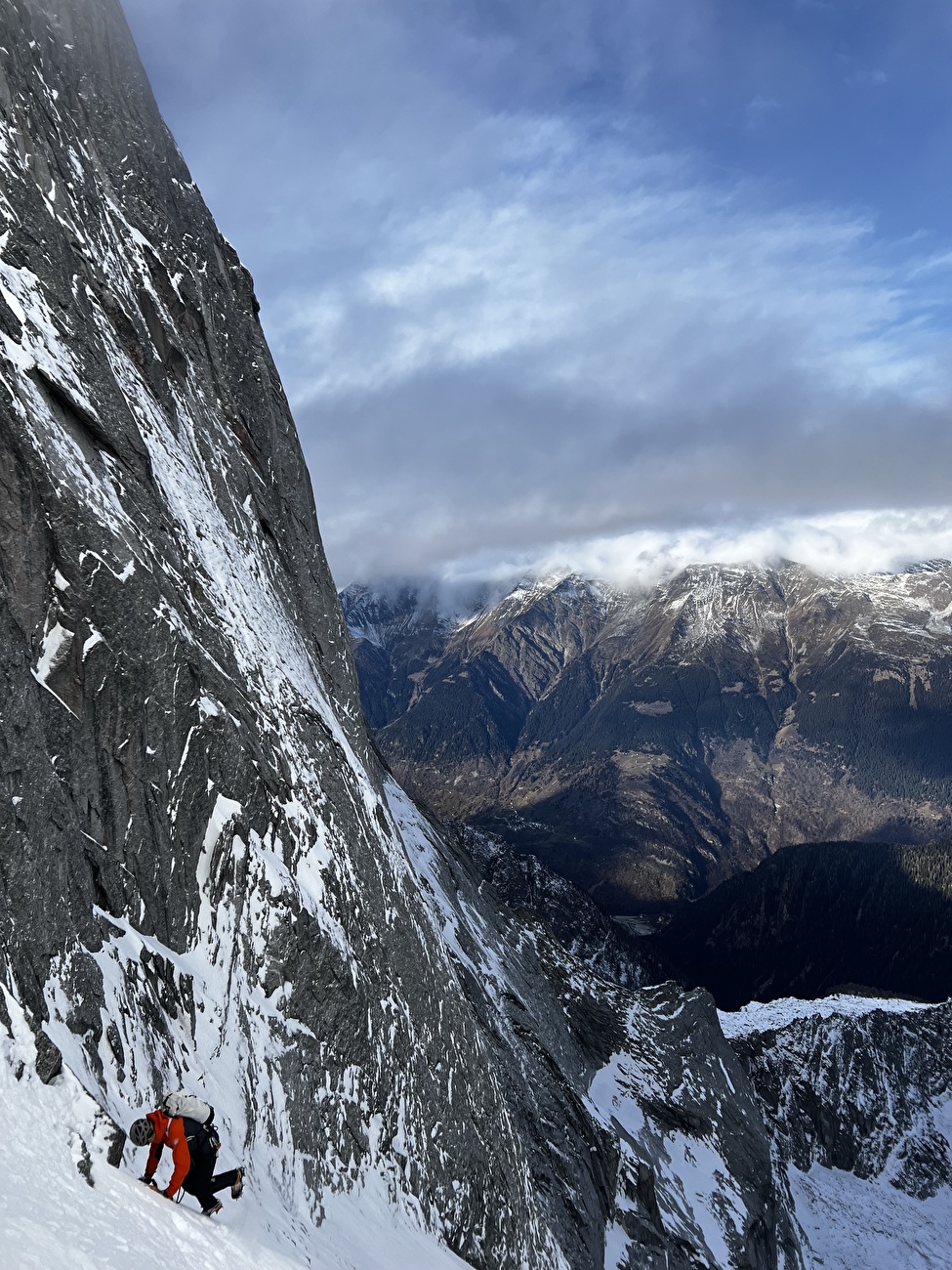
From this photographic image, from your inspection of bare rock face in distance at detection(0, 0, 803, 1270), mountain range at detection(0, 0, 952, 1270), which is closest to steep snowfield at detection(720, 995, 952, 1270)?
mountain range at detection(0, 0, 952, 1270)

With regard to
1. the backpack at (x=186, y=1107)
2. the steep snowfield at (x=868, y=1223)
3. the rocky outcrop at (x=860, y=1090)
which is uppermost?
the backpack at (x=186, y=1107)

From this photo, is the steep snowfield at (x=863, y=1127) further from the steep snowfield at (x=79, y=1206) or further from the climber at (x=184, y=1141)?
the climber at (x=184, y=1141)

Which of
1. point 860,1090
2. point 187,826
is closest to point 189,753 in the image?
point 187,826

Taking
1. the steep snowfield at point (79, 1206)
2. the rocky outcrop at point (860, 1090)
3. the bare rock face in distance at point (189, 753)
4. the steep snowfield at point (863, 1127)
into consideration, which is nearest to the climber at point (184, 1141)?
the steep snowfield at point (79, 1206)

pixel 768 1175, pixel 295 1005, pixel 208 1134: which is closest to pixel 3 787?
pixel 208 1134

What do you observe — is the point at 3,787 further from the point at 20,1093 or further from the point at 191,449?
the point at 191,449

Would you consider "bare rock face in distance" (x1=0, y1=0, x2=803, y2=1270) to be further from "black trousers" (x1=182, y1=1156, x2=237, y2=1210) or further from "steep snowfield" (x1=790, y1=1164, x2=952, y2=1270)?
"steep snowfield" (x1=790, y1=1164, x2=952, y2=1270)

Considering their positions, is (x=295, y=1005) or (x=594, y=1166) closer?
(x=295, y=1005)

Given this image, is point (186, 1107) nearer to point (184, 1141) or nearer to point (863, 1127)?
point (184, 1141)
